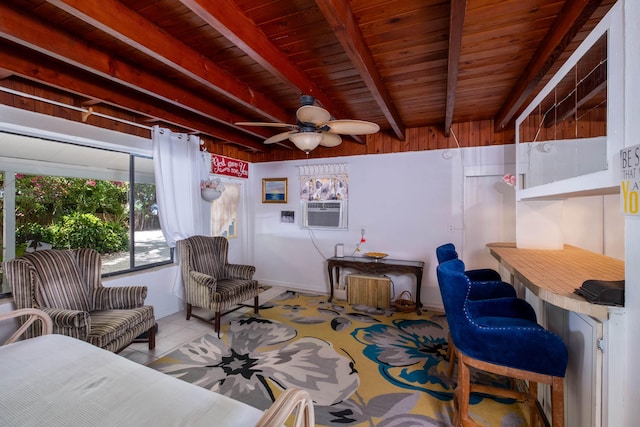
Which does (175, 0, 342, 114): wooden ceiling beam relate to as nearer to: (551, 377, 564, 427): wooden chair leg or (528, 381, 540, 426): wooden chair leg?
(551, 377, 564, 427): wooden chair leg

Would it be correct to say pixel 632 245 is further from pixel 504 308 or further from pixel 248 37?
pixel 248 37

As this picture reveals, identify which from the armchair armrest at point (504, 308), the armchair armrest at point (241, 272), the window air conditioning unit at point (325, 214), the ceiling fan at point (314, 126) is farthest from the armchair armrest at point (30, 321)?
the window air conditioning unit at point (325, 214)

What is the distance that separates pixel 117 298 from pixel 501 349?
306 cm

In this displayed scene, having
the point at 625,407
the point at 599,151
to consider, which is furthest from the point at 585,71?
the point at 625,407

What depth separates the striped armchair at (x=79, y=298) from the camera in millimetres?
2094

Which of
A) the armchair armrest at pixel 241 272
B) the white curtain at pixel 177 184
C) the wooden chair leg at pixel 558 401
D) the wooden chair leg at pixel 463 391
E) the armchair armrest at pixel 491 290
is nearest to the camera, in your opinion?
the wooden chair leg at pixel 558 401

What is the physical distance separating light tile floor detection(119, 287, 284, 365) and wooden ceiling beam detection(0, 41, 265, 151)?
2.33m

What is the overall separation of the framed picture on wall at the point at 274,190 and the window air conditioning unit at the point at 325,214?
0.44 m

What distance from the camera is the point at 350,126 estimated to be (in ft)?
7.69

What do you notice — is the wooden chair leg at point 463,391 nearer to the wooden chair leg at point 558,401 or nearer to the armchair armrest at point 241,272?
the wooden chair leg at point 558,401

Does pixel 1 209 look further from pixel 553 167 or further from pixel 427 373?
pixel 553 167

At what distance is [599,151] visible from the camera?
1.30 meters

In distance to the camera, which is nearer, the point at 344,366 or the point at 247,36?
the point at 247,36

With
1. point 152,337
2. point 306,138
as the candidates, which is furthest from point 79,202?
point 306,138
